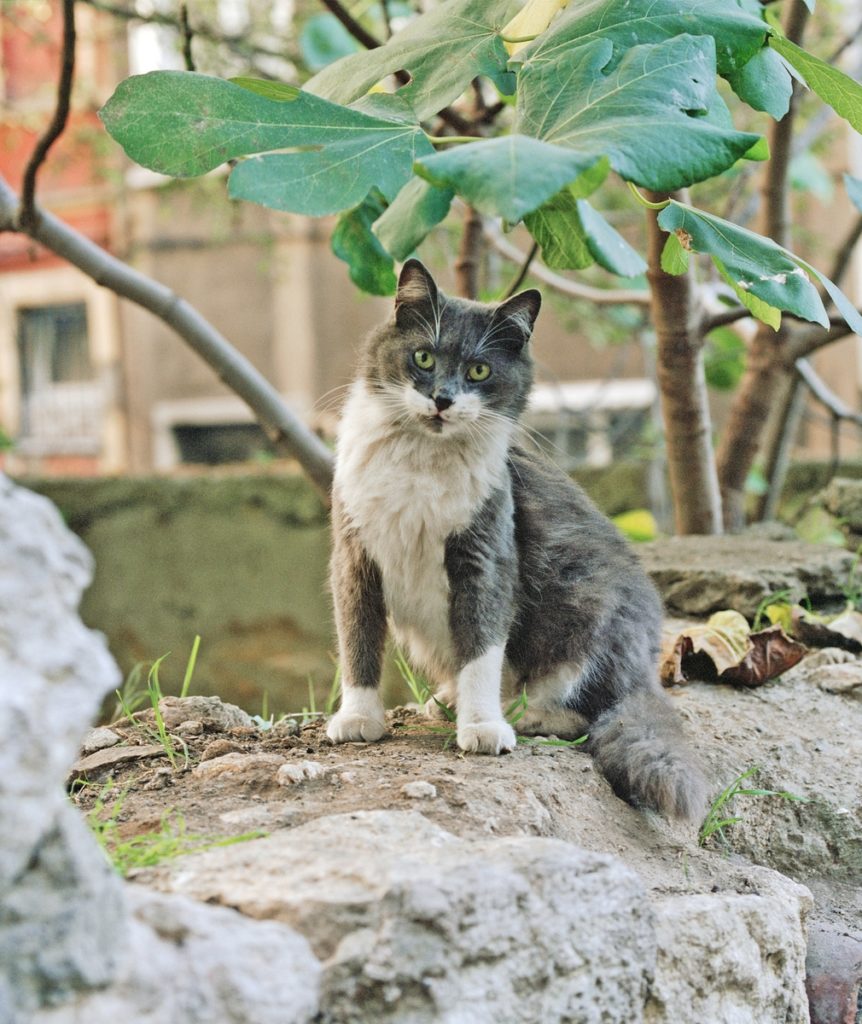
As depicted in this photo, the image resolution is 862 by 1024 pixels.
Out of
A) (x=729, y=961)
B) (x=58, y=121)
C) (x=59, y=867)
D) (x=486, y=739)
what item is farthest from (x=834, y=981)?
(x=58, y=121)

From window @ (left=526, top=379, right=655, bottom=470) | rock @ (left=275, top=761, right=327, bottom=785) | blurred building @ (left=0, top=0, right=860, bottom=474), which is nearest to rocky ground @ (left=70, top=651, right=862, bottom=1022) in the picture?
rock @ (left=275, top=761, right=327, bottom=785)

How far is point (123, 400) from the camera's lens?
411 inches

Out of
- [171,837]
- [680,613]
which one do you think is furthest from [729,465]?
[171,837]

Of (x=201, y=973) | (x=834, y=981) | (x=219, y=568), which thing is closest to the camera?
(x=201, y=973)

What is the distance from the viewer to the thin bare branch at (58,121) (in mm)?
2285

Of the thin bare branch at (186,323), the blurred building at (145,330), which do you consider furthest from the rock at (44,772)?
the blurred building at (145,330)

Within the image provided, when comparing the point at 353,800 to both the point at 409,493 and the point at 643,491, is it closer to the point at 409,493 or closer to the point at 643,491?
the point at 409,493

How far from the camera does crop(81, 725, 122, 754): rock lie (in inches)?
84.9

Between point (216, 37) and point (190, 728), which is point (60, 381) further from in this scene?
point (190, 728)

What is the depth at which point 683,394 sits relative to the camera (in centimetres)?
316

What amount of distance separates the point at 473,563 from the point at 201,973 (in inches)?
44.9

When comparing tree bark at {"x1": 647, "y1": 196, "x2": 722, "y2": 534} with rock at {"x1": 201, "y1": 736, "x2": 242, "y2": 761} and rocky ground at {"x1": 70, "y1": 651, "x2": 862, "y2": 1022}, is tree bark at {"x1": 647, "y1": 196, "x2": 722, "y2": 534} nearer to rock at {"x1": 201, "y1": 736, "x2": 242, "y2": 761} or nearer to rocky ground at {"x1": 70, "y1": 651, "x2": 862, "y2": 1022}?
rocky ground at {"x1": 70, "y1": 651, "x2": 862, "y2": 1022}

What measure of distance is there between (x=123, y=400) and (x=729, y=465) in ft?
25.7

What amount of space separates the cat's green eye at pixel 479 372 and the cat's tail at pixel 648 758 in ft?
2.29
